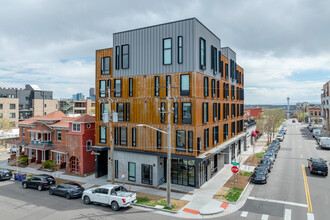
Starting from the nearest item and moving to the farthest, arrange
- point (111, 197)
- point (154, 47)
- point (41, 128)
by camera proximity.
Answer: point (111, 197), point (154, 47), point (41, 128)

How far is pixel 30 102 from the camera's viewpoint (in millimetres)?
95562

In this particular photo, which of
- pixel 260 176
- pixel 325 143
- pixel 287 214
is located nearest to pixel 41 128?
pixel 260 176

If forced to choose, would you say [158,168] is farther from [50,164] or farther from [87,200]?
[50,164]

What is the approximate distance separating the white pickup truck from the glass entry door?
580cm

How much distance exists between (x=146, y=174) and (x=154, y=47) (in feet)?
48.8

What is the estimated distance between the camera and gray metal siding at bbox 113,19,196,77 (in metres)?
23.5

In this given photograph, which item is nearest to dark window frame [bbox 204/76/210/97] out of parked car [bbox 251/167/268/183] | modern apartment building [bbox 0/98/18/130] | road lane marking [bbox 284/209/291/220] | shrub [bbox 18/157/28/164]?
parked car [bbox 251/167/268/183]

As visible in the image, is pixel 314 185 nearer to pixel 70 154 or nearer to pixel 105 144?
pixel 105 144

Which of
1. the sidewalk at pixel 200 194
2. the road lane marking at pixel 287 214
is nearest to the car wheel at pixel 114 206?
the sidewalk at pixel 200 194

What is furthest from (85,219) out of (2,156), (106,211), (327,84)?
(327,84)

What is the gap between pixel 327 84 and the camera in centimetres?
7762

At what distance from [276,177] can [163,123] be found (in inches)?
629

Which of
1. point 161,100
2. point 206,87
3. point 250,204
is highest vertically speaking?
point 206,87

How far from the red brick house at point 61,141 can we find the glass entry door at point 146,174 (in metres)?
9.93
